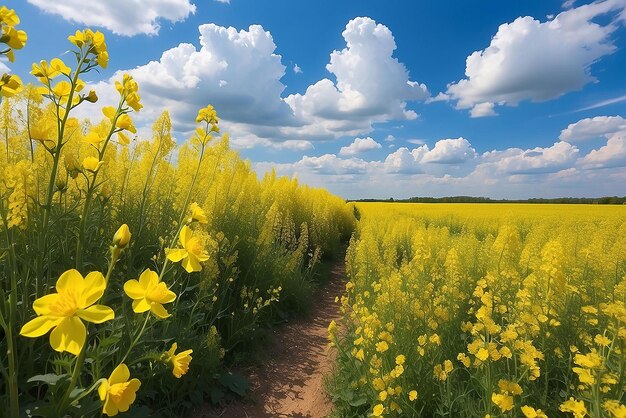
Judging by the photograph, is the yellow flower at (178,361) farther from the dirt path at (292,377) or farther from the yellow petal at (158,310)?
the dirt path at (292,377)

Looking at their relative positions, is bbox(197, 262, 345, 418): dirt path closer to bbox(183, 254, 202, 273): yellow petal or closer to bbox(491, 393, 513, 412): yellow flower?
bbox(491, 393, 513, 412): yellow flower

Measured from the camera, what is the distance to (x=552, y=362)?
228 centimetres

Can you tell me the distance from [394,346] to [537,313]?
3.19 feet

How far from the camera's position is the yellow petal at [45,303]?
2.53 feet

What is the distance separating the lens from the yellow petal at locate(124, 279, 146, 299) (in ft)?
3.12

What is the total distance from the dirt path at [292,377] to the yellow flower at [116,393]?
2.20m

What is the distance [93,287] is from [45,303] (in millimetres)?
93

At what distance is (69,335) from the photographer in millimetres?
806

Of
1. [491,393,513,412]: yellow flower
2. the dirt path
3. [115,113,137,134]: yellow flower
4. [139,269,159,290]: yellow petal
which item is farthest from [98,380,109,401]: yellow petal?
the dirt path

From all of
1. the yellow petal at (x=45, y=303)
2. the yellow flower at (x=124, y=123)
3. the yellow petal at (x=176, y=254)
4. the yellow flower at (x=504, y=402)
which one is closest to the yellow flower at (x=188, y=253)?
the yellow petal at (x=176, y=254)

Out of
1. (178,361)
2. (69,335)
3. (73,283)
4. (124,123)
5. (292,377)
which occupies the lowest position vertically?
(292,377)

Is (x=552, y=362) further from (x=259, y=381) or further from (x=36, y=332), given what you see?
(x=36, y=332)

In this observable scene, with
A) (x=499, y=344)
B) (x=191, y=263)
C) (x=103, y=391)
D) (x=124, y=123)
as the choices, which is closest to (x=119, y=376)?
(x=103, y=391)

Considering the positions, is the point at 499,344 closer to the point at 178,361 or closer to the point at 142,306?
the point at 178,361
